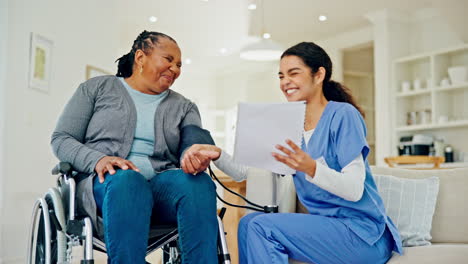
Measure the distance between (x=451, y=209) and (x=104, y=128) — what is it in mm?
1377

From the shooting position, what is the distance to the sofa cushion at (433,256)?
1.75 metres

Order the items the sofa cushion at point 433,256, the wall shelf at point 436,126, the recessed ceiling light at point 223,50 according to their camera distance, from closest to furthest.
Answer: the sofa cushion at point 433,256 < the wall shelf at point 436,126 < the recessed ceiling light at point 223,50

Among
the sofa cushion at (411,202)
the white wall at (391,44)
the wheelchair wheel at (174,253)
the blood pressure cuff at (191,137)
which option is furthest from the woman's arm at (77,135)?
the white wall at (391,44)

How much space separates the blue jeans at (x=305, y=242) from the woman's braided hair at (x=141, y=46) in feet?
2.45

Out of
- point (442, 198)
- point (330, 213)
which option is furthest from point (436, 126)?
point (330, 213)

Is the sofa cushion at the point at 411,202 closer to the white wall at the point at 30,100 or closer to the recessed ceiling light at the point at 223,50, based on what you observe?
the white wall at the point at 30,100

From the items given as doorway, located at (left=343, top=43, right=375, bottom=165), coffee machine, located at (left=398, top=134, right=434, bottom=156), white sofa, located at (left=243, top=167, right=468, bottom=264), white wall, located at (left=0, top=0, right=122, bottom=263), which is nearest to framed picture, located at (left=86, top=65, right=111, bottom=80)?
white wall, located at (left=0, top=0, right=122, bottom=263)

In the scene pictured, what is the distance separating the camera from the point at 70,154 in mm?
1754

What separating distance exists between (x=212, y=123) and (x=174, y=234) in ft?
28.4

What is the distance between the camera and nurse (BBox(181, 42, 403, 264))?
1.61 m

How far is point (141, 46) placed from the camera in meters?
1.98

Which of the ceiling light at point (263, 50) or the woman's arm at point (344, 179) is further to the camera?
the ceiling light at point (263, 50)

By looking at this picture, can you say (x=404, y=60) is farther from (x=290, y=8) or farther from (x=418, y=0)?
(x=290, y=8)

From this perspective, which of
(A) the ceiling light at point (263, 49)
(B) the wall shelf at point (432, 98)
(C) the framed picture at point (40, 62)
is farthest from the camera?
(B) the wall shelf at point (432, 98)
